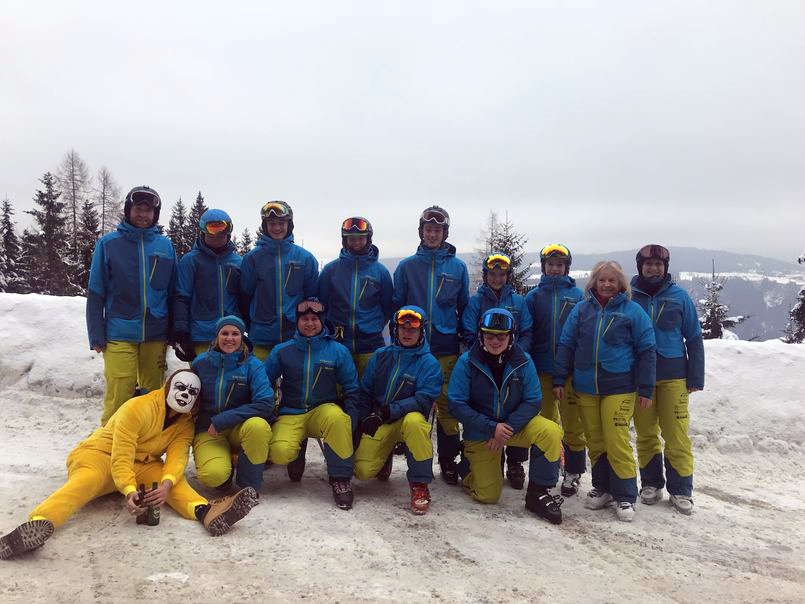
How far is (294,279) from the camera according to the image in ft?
20.0

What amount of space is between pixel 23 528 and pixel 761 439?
937 cm

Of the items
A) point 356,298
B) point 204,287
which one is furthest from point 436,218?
point 204,287

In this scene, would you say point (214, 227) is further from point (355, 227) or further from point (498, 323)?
point (498, 323)

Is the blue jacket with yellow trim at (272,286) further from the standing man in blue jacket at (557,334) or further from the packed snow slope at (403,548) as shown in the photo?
the standing man in blue jacket at (557,334)

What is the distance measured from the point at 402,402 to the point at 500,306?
1.65m

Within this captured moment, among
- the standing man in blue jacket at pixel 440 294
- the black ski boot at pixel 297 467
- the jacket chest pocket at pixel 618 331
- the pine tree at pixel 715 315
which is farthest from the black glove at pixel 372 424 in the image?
the pine tree at pixel 715 315

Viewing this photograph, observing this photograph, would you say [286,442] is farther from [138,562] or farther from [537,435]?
[537,435]

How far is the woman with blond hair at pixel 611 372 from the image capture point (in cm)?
537

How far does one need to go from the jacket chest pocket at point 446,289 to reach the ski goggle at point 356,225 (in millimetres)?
1045

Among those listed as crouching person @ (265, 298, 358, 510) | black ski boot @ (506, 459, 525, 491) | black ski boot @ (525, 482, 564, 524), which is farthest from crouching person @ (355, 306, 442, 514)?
black ski boot @ (506, 459, 525, 491)

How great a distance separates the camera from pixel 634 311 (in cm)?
545

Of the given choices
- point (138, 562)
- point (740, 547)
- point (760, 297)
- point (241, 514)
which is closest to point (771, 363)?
point (740, 547)

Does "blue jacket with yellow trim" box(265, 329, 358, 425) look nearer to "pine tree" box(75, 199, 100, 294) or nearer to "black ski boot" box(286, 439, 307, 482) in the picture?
"black ski boot" box(286, 439, 307, 482)

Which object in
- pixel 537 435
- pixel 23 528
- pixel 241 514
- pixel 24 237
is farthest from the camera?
pixel 24 237
